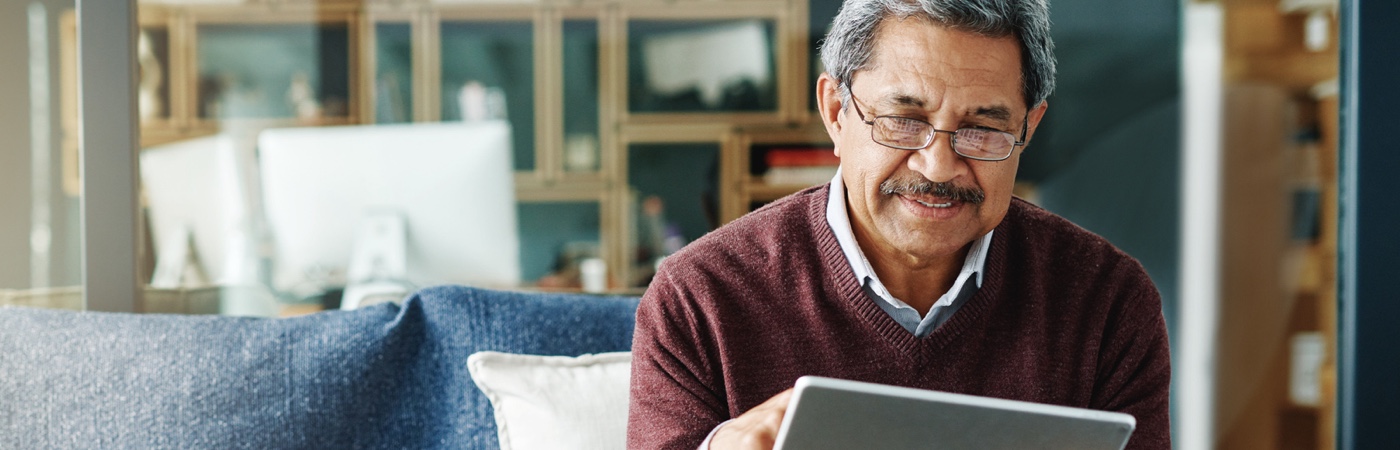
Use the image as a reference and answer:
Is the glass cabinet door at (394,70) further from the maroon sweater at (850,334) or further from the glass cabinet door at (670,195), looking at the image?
the maroon sweater at (850,334)

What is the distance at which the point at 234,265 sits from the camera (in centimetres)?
227

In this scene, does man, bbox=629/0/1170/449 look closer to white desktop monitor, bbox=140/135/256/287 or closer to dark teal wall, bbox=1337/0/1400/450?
dark teal wall, bbox=1337/0/1400/450

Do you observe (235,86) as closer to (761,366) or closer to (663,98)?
(663,98)

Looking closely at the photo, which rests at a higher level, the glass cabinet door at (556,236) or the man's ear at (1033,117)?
the man's ear at (1033,117)

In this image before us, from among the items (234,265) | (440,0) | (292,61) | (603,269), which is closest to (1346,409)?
(234,265)

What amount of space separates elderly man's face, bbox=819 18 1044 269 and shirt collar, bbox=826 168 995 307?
52 millimetres

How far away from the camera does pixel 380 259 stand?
1.82 meters

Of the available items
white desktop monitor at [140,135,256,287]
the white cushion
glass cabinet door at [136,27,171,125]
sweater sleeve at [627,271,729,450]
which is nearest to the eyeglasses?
sweater sleeve at [627,271,729,450]

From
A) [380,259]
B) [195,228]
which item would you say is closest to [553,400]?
[380,259]

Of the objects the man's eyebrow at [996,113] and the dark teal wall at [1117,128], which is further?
the dark teal wall at [1117,128]

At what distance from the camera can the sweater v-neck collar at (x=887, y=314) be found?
40.8 inches

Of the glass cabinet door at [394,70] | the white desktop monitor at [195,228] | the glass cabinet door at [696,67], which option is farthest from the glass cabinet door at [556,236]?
the white desktop monitor at [195,228]

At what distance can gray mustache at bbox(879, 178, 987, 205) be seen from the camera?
0.96m

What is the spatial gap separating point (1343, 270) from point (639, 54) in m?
2.67
